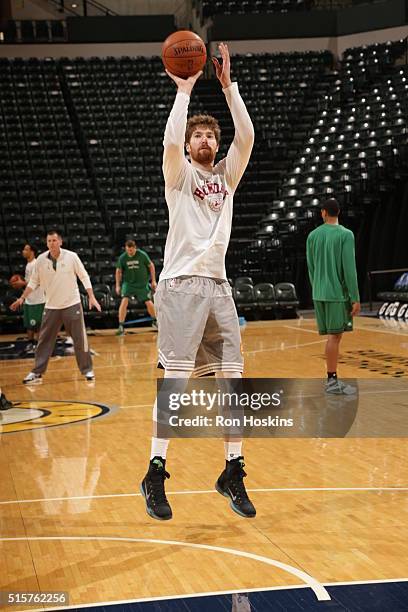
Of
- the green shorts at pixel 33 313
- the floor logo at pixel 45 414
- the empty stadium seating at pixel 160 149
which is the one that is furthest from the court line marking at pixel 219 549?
the empty stadium seating at pixel 160 149

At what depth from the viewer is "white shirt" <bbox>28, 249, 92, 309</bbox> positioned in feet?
32.3

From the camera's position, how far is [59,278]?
984 cm

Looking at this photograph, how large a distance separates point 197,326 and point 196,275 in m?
0.26

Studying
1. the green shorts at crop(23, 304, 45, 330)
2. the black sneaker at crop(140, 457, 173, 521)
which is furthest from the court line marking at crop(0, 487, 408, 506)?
the green shorts at crop(23, 304, 45, 330)

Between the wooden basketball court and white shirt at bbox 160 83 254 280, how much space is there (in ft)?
4.35

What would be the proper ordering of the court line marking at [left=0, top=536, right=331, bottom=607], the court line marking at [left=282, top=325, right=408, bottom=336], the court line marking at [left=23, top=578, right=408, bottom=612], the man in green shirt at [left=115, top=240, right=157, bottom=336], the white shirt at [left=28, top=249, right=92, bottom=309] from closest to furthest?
1. the court line marking at [left=23, top=578, right=408, bottom=612]
2. the court line marking at [left=0, top=536, right=331, bottom=607]
3. the white shirt at [left=28, top=249, right=92, bottom=309]
4. the court line marking at [left=282, top=325, right=408, bottom=336]
5. the man in green shirt at [left=115, top=240, right=157, bottom=336]

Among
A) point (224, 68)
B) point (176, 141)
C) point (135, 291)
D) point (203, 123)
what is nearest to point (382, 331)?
point (135, 291)

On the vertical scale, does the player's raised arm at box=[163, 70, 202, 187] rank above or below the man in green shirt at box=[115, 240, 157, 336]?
above

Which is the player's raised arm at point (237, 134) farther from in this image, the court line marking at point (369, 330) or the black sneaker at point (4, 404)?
the court line marking at point (369, 330)

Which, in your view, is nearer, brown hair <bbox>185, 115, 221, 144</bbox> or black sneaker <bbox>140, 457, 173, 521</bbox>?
black sneaker <bbox>140, 457, 173, 521</bbox>

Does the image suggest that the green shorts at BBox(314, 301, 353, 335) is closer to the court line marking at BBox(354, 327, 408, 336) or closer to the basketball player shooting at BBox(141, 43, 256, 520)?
the basketball player shooting at BBox(141, 43, 256, 520)

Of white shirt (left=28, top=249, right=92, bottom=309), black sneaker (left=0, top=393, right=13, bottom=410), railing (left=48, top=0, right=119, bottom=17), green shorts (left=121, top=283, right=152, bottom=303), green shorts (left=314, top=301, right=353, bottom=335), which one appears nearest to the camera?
green shorts (left=314, top=301, right=353, bottom=335)

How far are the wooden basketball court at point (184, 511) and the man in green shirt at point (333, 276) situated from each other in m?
0.79

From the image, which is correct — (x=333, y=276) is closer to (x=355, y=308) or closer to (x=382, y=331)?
(x=355, y=308)
